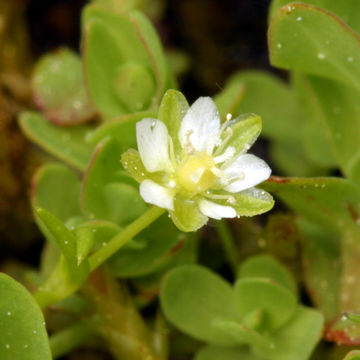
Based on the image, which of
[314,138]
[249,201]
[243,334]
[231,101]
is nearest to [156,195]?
[249,201]

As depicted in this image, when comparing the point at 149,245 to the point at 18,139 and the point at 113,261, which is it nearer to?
the point at 113,261

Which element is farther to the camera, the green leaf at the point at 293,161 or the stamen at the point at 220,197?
the green leaf at the point at 293,161

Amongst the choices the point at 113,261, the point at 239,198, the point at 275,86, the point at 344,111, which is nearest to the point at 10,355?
the point at 113,261

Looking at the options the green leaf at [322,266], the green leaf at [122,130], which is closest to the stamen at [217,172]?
the green leaf at [122,130]

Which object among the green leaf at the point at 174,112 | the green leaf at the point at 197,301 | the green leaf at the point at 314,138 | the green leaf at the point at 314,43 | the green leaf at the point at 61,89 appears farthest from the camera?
the green leaf at the point at 61,89

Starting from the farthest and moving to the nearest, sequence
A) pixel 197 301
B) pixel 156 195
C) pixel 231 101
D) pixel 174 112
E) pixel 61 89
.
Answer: pixel 61 89, pixel 231 101, pixel 197 301, pixel 174 112, pixel 156 195

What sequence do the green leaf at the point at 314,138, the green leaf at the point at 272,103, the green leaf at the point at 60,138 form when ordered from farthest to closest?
the green leaf at the point at 272,103
the green leaf at the point at 314,138
the green leaf at the point at 60,138

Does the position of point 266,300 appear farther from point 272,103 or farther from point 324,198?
point 272,103

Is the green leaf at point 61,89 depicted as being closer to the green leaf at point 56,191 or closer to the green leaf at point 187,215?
the green leaf at point 56,191
